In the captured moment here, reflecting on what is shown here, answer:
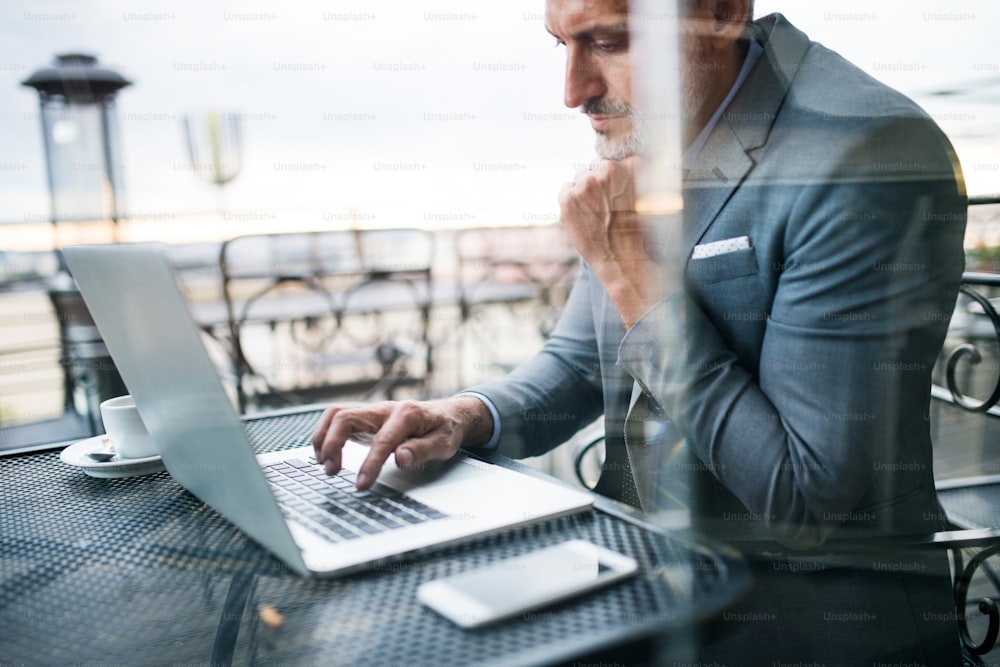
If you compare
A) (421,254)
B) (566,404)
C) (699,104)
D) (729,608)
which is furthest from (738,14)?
(421,254)

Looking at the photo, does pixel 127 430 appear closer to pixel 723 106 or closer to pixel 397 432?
pixel 397 432

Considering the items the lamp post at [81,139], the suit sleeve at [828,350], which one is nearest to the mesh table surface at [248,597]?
the suit sleeve at [828,350]

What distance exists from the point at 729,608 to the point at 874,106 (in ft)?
2.29

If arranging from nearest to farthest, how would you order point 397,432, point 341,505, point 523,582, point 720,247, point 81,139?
point 523,582
point 341,505
point 397,432
point 720,247
point 81,139

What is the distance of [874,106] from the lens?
893 mm

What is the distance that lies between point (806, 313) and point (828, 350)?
2.0 inches

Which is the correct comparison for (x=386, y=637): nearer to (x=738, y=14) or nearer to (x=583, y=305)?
(x=583, y=305)

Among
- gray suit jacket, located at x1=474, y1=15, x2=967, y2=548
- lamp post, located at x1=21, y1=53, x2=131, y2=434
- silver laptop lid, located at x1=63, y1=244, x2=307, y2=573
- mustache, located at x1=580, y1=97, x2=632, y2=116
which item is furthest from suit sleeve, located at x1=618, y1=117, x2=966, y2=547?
lamp post, located at x1=21, y1=53, x2=131, y2=434

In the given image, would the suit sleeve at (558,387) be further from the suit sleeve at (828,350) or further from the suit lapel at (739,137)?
the suit sleeve at (828,350)

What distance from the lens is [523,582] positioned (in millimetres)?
504

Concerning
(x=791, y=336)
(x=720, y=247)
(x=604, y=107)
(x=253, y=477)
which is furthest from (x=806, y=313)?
(x=253, y=477)

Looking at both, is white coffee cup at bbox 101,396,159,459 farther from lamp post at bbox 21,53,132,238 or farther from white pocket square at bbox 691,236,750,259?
lamp post at bbox 21,53,132,238

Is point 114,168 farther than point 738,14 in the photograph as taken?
Yes

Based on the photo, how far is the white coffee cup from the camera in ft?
2.72
